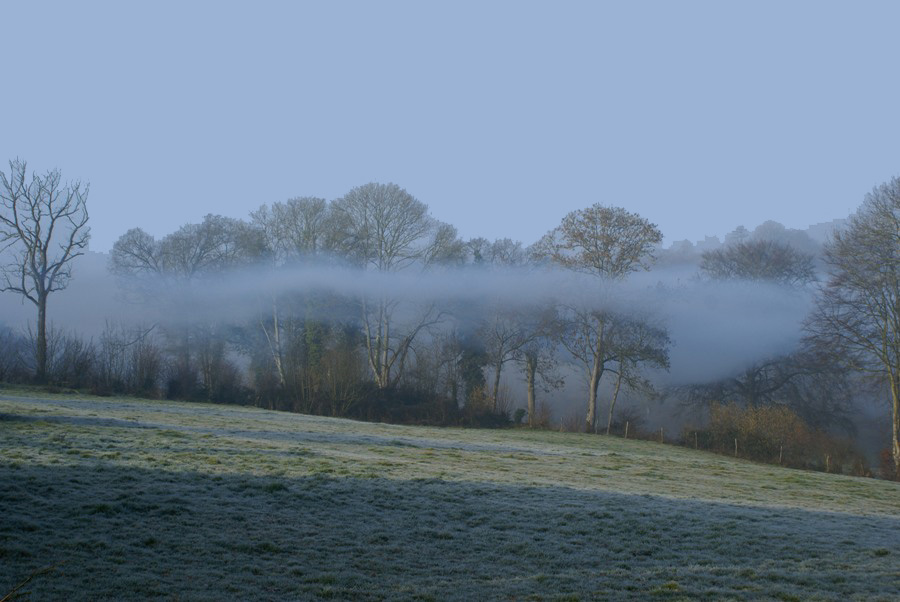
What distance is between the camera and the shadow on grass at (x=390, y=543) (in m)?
8.93

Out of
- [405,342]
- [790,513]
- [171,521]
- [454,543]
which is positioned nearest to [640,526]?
[454,543]

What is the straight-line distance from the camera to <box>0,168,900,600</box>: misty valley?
33.3 feet

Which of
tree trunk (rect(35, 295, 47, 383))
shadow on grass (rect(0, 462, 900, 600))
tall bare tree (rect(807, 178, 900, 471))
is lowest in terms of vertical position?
shadow on grass (rect(0, 462, 900, 600))

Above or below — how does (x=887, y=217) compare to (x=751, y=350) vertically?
above

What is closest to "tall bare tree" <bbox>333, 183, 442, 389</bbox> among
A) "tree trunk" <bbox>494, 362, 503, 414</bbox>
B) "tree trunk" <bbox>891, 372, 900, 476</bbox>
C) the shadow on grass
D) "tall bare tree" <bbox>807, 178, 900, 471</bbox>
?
"tree trunk" <bbox>494, 362, 503, 414</bbox>

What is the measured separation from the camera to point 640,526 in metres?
13.1

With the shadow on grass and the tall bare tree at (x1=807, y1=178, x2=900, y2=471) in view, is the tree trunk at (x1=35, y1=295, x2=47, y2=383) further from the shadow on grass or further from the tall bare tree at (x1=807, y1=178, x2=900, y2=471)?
the tall bare tree at (x1=807, y1=178, x2=900, y2=471)

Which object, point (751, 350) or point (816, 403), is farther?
point (751, 350)

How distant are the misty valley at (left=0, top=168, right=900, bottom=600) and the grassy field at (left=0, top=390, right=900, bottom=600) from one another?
0.21 ft

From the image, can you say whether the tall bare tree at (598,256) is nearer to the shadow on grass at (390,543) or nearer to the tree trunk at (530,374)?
the tree trunk at (530,374)

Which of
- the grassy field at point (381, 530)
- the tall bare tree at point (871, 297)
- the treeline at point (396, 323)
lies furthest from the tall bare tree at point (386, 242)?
the grassy field at point (381, 530)

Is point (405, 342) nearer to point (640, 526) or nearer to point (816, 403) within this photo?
point (816, 403)

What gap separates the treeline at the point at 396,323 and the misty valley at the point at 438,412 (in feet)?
0.67

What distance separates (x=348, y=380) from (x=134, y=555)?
39257 mm
